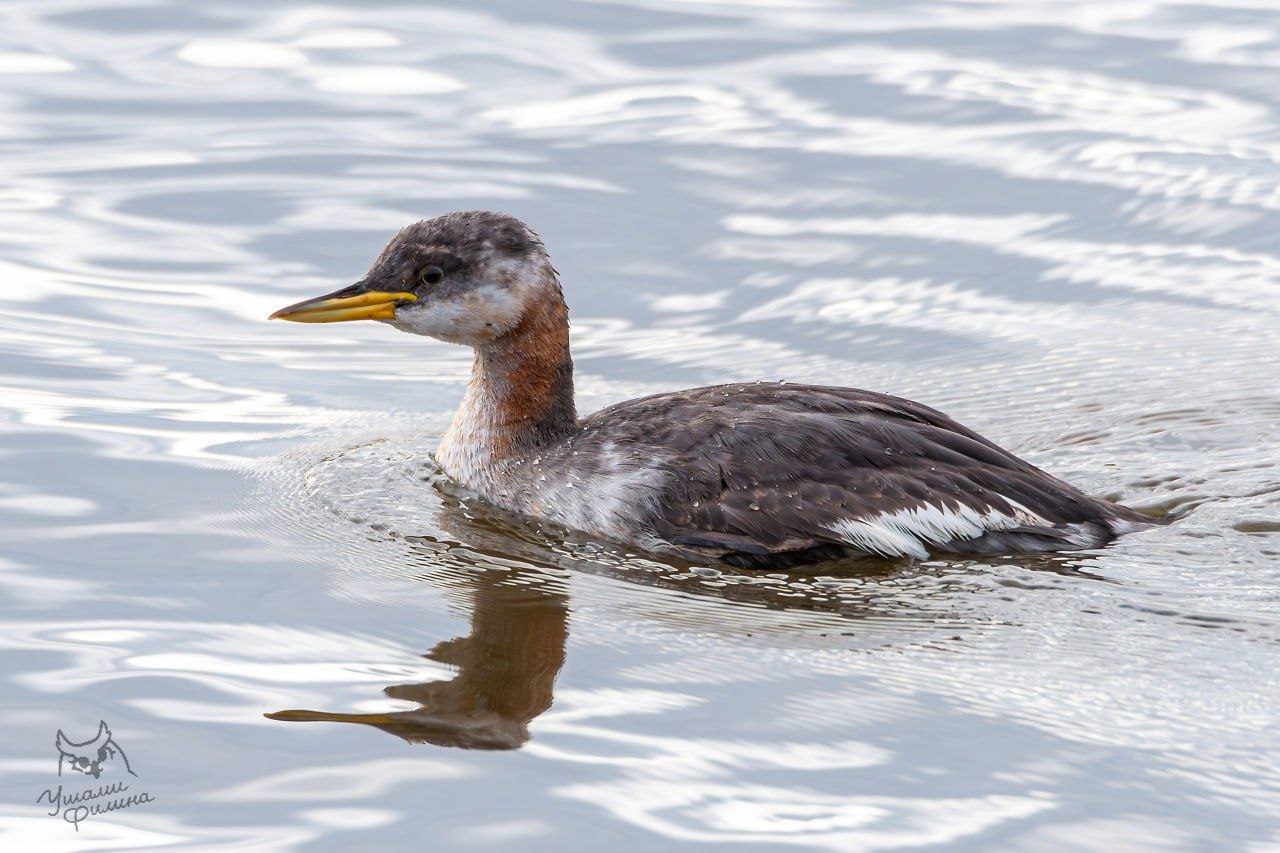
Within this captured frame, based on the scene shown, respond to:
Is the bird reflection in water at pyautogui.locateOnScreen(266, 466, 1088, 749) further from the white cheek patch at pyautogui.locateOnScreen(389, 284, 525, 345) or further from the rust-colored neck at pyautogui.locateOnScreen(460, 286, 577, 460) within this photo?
the white cheek patch at pyautogui.locateOnScreen(389, 284, 525, 345)

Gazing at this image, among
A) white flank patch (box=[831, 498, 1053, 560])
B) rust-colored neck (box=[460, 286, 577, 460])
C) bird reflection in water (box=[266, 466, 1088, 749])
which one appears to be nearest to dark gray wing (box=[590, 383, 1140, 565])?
white flank patch (box=[831, 498, 1053, 560])

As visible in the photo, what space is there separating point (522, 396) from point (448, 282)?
2.16 feet

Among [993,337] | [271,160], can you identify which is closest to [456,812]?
[993,337]

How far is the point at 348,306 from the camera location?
354 inches

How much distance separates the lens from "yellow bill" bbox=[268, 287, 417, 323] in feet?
29.4

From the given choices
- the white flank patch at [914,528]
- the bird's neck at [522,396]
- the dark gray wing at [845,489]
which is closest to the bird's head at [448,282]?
the bird's neck at [522,396]

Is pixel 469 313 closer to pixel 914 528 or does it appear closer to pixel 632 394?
pixel 632 394

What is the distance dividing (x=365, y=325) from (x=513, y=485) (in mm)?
3386

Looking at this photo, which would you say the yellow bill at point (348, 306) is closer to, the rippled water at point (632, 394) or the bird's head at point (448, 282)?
the bird's head at point (448, 282)

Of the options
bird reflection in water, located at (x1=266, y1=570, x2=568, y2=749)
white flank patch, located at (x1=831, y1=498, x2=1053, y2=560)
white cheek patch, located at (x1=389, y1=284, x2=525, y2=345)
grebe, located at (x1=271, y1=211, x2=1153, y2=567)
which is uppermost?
white cheek patch, located at (x1=389, y1=284, x2=525, y2=345)

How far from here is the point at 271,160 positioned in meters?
13.7

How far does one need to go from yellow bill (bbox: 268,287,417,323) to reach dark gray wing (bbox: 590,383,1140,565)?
4.95 ft

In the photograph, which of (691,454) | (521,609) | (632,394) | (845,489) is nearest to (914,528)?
(845,489)

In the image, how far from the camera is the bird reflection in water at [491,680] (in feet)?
21.5
